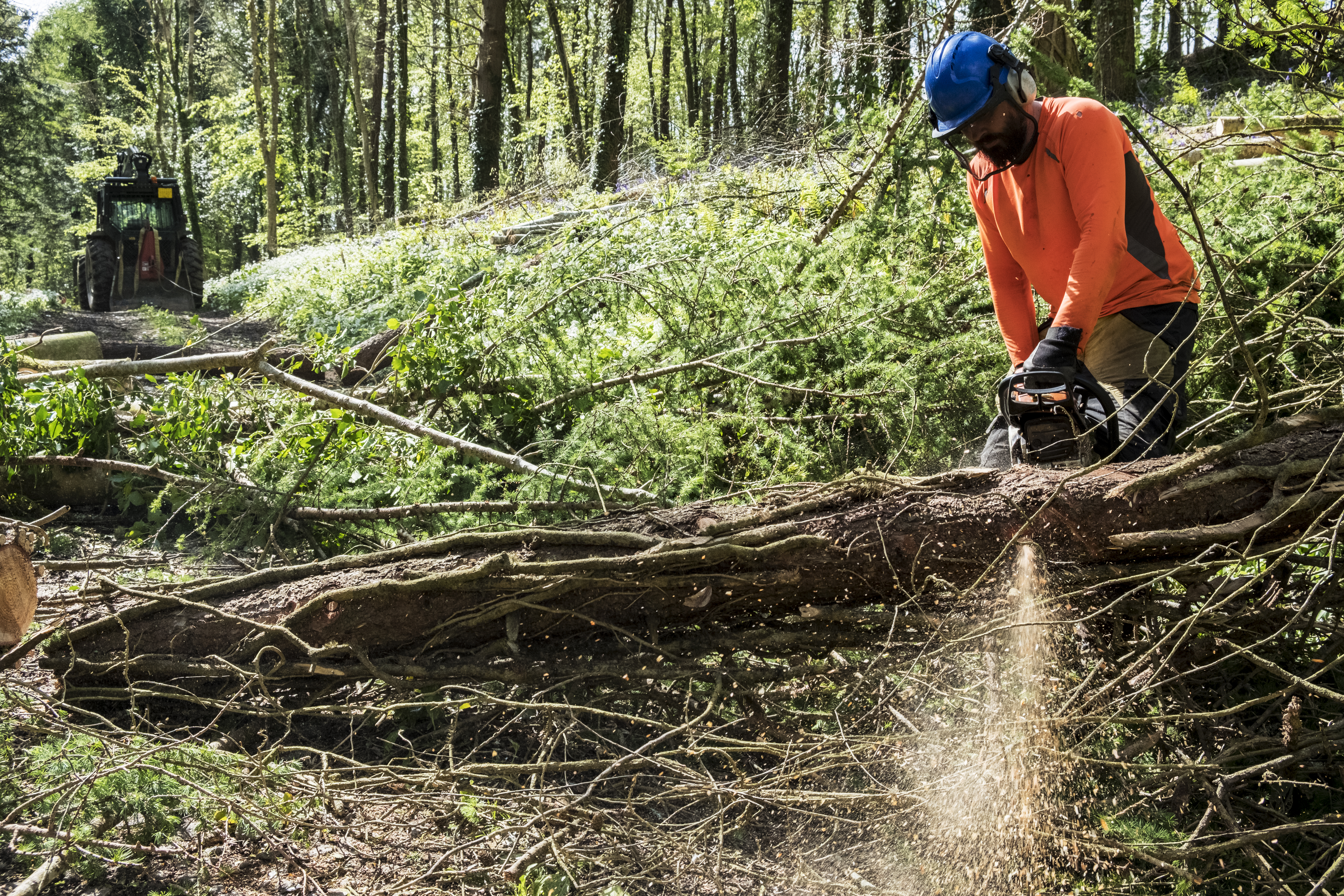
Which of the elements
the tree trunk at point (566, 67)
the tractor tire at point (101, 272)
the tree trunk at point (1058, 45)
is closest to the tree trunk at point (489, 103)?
the tree trunk at point (566, 67)

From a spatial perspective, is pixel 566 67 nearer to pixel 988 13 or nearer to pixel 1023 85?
pixel 988 13

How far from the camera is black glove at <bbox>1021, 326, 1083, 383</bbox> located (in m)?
2.62

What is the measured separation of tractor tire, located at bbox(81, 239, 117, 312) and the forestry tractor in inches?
0.4

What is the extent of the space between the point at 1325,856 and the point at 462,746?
260 cm

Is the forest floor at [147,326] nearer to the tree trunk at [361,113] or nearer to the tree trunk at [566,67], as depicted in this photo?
the tree trunk at [361,113]

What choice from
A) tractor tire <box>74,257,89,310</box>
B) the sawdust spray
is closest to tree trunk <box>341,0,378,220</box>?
tractor tire <box>74,257,89,310</box>

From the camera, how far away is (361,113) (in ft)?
66.9

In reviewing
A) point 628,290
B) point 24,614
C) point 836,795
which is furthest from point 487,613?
point 628,290

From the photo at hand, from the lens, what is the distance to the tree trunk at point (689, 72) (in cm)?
2514

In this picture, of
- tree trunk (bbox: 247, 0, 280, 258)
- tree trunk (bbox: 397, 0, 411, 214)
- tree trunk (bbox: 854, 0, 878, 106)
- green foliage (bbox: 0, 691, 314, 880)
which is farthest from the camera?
tree trunk (bbox: 397, 0, 411, 214)

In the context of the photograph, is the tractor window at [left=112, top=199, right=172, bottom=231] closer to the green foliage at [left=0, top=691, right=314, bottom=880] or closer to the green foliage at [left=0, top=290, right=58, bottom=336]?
the green foliage at [left=0, top=290, right=58, bottom=336]

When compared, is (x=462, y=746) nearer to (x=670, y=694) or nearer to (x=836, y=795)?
(x=670, y=694)

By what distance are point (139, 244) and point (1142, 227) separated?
18.8m

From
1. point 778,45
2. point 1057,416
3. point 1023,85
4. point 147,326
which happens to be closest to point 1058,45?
point 1023,85
